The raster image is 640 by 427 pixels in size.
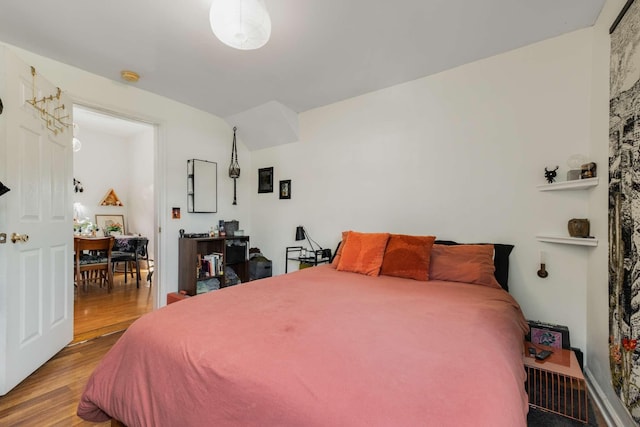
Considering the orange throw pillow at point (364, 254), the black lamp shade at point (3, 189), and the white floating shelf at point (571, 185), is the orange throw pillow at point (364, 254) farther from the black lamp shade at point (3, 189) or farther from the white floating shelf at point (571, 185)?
the black lamp shade at point (3, 189)

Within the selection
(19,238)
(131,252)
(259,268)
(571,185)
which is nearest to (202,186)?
(259,268)

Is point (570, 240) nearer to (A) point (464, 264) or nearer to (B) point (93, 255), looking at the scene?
(A) point (464, 264)

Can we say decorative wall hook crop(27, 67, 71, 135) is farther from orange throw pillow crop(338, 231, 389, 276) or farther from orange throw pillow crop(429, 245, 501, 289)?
orange throw pillow crop(429, 245, 501, 289)

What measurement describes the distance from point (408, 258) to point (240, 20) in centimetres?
191

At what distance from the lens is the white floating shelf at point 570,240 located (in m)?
1.82

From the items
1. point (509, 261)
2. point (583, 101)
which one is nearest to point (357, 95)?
point (583, 101)

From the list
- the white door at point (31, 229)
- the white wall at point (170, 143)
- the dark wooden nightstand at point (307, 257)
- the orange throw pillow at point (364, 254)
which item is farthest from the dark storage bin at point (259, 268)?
the white door at point (31, 229)

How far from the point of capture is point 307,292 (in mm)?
1754

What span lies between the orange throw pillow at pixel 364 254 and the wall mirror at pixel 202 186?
1969 mm

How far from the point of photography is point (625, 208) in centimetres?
141

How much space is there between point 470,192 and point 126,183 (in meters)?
6.40

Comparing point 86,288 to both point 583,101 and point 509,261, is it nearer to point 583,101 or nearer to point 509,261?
point 509,261

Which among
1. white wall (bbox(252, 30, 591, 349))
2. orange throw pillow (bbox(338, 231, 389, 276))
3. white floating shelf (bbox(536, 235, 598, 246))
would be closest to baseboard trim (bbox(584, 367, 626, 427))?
white wall (bbox(252, 30, 591, 349))

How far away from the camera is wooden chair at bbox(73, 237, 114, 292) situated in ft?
12.5
